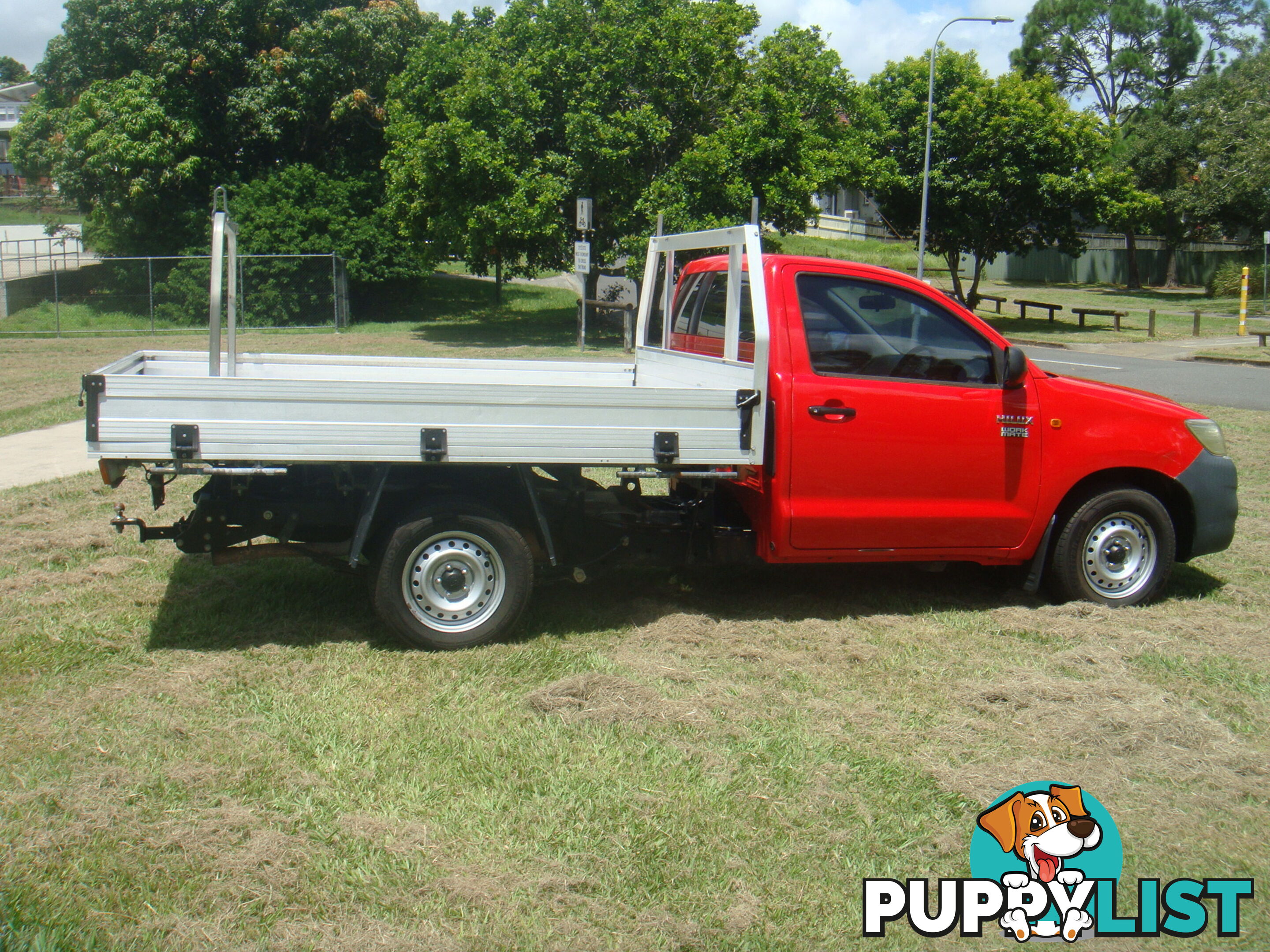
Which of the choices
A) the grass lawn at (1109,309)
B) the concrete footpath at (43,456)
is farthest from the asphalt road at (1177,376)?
the concrete footpath at (43,456)

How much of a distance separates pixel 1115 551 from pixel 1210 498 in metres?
0.63

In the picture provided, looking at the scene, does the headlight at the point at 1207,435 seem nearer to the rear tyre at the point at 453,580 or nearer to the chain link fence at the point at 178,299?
the rear tyre at the point at 453,580

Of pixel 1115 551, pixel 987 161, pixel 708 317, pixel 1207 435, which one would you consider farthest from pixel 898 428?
pixel 987 161

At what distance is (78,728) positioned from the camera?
4.67 metres

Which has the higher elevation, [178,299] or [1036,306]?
[1036,306]

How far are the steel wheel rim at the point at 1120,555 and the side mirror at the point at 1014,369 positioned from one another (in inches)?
40.5

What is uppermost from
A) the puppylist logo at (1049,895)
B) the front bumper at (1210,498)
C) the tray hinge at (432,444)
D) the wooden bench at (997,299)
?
the wooden bench at (997,299)

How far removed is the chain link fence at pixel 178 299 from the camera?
28969 millimetres

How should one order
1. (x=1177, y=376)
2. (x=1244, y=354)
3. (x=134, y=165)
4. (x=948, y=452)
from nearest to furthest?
1. (x=948, y=452)
2. (x=1177, y=376)
3. (x=1244, y=354)
4. (x=134, y=165)

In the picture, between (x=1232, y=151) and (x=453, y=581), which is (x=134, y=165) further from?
(x=1232, y=151)

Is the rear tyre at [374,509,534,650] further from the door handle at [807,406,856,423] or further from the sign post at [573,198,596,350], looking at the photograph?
the sign post at [573,198,596,350]

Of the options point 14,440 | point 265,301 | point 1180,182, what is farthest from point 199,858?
point 1180,182

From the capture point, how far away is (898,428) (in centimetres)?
591

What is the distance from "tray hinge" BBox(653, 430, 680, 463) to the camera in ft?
18.1
